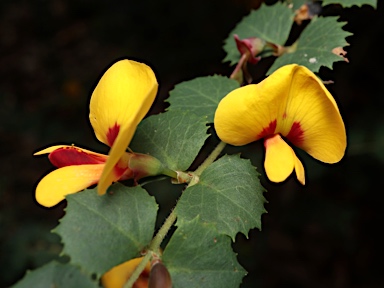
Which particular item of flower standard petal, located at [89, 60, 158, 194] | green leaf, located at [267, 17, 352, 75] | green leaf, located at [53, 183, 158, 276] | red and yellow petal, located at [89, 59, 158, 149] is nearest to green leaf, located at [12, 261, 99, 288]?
green leaf, located at [53, 183, 158, 276]

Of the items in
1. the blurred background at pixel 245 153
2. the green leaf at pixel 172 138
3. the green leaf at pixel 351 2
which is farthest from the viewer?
the blurred background at pixel 245 153

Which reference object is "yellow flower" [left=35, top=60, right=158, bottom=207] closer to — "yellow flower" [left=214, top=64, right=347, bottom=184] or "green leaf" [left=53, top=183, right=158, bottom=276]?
"green leaf" [left=53, top=183, right=158, bottom=276]

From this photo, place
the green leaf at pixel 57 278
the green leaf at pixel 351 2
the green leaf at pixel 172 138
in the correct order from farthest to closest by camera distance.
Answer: the green leaf at pixel 351 2, the green leaf at pixel 172 138, the green leaf at pixel 57 278

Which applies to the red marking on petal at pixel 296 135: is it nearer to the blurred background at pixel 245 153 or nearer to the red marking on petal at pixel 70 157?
the red marking on petal at pixel 70 157

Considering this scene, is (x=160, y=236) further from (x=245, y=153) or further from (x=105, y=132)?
(x=245, y=153)

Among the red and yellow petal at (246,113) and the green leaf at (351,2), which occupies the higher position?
the red and yellow petal at (246,113)

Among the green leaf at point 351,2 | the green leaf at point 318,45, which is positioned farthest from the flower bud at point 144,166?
the green leaf at point 351,2

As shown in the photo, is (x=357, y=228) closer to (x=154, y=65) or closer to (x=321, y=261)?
(x=321, y=261)

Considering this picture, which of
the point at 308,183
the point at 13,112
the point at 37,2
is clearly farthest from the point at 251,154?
the point at 37,2
